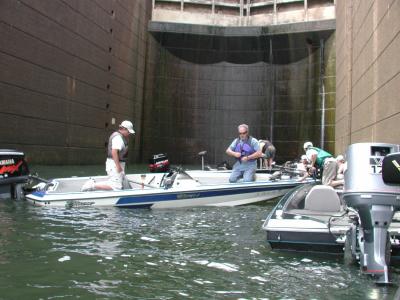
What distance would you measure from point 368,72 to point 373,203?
10.4 metres

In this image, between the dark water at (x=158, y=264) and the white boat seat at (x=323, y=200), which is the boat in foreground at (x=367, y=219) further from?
the white boat seat at (x=323, y=200)

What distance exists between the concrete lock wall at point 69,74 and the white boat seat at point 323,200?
12241 mm

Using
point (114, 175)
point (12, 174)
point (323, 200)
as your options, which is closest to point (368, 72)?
point (114, 175)

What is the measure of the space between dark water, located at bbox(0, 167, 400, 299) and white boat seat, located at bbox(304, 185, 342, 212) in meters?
0.61

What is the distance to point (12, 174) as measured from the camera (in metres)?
8.40

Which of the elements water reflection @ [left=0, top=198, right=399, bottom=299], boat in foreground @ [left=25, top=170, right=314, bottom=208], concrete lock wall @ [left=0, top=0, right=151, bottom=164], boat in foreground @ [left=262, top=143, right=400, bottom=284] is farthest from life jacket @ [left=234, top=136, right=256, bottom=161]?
concrete lock wall @ [left=0, top=0, right=151, bottom=164]

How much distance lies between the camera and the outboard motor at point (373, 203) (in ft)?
12.2

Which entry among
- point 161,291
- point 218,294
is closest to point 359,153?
point 218,294

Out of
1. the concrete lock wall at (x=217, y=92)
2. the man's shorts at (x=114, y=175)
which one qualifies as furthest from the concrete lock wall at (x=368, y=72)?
the man's shorts at (x=114, y=175)

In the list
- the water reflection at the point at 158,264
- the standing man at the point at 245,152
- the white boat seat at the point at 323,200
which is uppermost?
the standing man at the point at 245,152

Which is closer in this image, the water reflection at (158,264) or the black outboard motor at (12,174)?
the water reflection at (158,264)

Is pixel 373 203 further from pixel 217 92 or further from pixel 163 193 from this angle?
pixel 217 92

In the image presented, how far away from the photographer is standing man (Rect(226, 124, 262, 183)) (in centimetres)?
927

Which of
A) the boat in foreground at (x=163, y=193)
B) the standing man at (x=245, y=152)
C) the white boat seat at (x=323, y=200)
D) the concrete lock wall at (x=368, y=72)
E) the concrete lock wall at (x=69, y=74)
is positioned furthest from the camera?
the concrete lock wall at (x=69, y=74)
